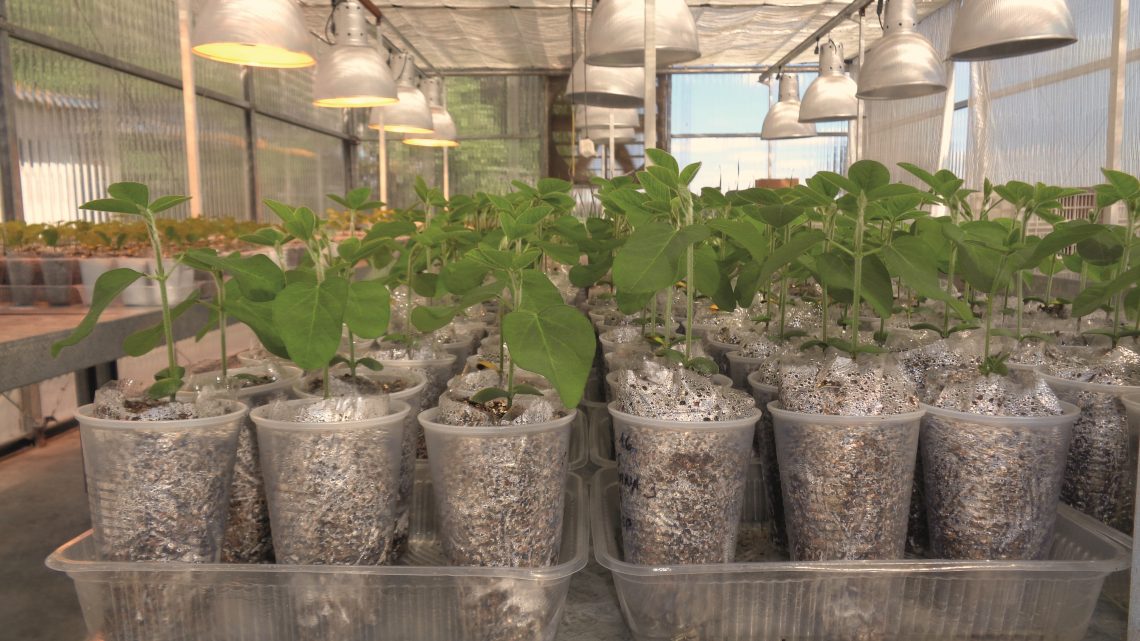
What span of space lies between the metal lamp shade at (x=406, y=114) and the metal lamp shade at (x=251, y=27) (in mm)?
1787

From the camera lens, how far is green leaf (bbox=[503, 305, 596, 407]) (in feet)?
1.93

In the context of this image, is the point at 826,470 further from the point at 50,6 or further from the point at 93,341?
the point at 50,6

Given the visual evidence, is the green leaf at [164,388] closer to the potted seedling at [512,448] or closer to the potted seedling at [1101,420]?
the potted seedling at [512,448]

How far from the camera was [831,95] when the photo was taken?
3699 millimetres

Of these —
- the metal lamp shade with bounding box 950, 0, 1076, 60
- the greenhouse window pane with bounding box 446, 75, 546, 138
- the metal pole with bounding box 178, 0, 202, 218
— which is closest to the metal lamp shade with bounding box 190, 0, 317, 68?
the metal pole with bounding box 178, 0, 202, 218

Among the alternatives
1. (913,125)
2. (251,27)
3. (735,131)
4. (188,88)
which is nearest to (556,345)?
(251,27)

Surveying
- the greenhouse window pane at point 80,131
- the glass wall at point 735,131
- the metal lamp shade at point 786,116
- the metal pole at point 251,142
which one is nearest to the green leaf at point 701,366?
the greenhouse window pane at point 80,131

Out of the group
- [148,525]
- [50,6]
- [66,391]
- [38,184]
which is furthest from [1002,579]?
[50,6]

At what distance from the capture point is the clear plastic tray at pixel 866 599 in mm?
657

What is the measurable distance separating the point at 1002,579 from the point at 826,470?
175 millimetres

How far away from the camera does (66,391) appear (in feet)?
11.0

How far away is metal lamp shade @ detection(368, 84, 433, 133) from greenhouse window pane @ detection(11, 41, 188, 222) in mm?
1400

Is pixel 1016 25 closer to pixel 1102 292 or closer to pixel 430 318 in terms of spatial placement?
pixel 1102 292

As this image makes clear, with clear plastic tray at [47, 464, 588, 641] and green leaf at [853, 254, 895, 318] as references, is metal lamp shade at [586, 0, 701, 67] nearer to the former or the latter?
green leaf at [853, 254, 895, 318]
